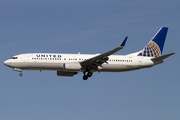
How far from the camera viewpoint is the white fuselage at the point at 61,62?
5106 centimetres

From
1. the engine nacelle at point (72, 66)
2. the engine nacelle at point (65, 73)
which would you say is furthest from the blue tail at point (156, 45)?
the engine nacelle at point (65, 73)

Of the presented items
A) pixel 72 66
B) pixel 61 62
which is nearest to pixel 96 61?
pixel 72 66

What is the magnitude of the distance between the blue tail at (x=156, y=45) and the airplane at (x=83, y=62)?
212mm

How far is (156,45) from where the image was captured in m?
58.7

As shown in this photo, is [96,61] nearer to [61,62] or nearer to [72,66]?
[72,66]

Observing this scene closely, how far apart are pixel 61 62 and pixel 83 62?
11.3 feet

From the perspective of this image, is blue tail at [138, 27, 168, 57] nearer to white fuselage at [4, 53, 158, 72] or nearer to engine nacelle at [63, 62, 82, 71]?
white fuselage at [4, 53, 158, 72]

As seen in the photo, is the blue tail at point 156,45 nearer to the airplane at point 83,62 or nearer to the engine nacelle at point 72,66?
the airplane at point 83,62

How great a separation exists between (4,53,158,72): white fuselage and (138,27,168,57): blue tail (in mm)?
2511

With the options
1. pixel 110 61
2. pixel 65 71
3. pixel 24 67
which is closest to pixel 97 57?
pixel 110 61

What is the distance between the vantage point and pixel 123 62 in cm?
5397

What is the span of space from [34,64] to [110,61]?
11934 mm

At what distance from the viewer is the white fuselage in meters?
51.1

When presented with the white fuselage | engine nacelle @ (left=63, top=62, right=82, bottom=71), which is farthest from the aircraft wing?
the white fuselage
